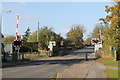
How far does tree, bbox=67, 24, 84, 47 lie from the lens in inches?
3778

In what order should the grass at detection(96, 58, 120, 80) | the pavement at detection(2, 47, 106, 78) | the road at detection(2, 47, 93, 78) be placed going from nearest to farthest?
the grass at detection(96, 58, 120, 80) < the pavement at detection(2, 47, 106, 78) < the road at detection(2, 47, 93, 78)

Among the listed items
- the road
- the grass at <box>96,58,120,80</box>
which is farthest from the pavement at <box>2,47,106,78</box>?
the grass at <box>96,58,120,80</box>

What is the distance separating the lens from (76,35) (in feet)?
323

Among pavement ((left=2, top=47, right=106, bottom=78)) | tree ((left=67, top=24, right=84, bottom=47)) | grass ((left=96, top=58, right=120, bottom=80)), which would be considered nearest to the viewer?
grass ((left=96, top=58, right=120, bottom=80))

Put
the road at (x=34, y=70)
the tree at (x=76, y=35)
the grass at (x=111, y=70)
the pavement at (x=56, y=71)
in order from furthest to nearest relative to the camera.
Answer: the tree at (x=76, y=35), the road at (x=34, y=70), the pavement at (x=56, y=71), the grass at (x=111, y=70)

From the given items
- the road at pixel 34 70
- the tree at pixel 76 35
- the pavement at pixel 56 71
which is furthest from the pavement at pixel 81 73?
the tree at pixel 76 35

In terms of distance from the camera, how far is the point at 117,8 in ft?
60.3

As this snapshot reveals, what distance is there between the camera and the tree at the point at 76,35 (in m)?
95.9

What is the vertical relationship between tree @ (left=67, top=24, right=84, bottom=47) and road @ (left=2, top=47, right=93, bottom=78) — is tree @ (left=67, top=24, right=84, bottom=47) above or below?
above

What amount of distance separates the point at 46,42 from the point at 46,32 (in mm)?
3884

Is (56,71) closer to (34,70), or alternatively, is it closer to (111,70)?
(34,70)

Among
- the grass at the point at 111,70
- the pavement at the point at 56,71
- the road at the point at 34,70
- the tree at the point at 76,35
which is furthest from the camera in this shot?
the tree at the point at 76,35

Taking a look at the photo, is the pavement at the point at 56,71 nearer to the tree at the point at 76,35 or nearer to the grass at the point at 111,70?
the grass at the point at 111,70

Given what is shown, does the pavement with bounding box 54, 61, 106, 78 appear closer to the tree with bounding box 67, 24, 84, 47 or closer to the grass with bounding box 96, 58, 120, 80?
the grass with bounding box 96, 58, 120, 80
